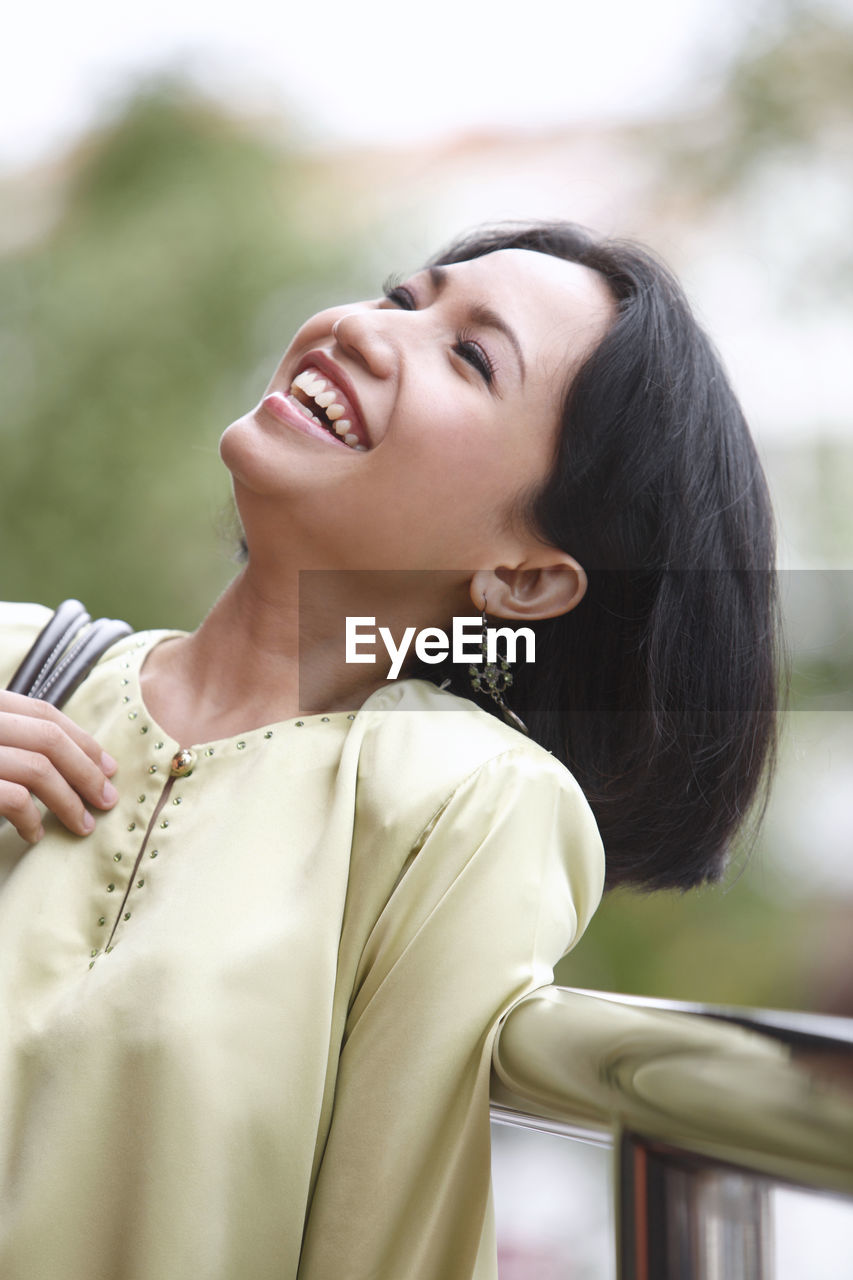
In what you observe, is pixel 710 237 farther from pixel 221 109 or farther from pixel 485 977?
pixel 485 977

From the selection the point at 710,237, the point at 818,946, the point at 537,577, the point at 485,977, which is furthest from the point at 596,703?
the point at 710,237

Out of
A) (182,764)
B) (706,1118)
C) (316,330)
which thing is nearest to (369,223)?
(316,330)

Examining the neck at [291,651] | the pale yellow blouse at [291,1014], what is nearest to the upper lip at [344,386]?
the neck at [291,651]

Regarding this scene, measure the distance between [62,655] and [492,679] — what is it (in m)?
0.34

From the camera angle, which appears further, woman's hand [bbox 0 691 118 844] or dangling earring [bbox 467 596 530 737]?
dangling earring [bbox 467 596 530 737]

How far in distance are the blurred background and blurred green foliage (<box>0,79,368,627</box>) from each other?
→ 1 cm

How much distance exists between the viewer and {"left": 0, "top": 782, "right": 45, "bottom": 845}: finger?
78cm

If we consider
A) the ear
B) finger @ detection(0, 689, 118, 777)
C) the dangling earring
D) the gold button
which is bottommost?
the gold button

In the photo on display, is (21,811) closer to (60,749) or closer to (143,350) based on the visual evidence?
(60,749)

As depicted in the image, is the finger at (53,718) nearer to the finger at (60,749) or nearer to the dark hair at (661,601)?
the finger at (60,749)

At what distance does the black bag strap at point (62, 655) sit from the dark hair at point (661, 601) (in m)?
0.27

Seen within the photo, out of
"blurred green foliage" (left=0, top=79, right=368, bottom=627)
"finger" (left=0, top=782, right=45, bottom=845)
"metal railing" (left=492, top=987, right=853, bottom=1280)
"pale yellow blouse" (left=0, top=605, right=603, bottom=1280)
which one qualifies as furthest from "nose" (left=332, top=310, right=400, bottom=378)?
"blurred green foliage" (left=0, top=79, right=368, bottom=627)

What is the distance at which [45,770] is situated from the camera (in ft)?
2.61

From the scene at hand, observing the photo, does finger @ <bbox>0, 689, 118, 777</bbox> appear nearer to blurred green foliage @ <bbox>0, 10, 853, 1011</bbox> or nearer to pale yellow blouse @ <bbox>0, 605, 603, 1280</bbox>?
pale yellow blouse @ <bbox>0, 605, 603, 1280</bbox>
